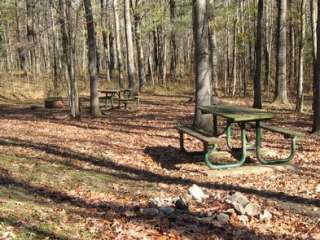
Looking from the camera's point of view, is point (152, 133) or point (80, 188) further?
point (152, 133)

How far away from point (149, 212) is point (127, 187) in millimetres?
1782

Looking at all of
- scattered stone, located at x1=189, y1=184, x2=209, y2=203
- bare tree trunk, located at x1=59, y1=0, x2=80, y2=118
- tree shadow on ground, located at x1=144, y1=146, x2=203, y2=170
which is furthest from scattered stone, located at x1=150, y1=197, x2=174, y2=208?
bare tree trunk, located at x1=59, y1=0, x2=80, y2=118

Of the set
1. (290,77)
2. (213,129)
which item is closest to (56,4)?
(213,129)

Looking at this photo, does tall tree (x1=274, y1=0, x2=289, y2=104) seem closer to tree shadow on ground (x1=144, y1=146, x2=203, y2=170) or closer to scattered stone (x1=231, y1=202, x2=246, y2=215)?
tree shadow on ground (x1=144, y1=146, x2=203, y2=170)

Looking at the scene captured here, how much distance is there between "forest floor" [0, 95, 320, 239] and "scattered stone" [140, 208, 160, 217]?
0.23ft

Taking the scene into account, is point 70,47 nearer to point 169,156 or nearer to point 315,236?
point 169,156

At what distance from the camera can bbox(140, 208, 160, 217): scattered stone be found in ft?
21.4

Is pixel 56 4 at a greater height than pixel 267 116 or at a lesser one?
greater

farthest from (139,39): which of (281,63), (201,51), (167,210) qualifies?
(167,210)

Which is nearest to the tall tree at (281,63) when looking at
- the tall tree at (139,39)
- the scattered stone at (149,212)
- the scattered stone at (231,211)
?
the tall tree at (139,39)

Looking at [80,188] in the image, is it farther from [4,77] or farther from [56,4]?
[4,77]

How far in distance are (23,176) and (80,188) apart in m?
1.24

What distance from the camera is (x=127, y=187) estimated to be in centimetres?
829

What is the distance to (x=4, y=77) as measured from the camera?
3197 cm
